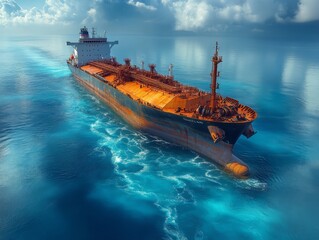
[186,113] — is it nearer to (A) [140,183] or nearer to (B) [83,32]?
(A) [140,183]

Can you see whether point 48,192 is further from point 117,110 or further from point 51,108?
point 51,108

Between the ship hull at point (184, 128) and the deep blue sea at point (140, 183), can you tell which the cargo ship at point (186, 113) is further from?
the deep blue sea at point (140, 183)

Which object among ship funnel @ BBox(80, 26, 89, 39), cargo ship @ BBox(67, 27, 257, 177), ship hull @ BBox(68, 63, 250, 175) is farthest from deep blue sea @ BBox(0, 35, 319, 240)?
ship funnel @ BBox(80, 26, 89, 39)

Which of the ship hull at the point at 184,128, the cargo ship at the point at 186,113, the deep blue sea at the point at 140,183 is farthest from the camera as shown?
the ship hull at the point at 184,128

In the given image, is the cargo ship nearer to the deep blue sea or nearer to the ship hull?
the ship hull

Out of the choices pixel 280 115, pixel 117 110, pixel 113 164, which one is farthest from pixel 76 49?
pixel 280 115

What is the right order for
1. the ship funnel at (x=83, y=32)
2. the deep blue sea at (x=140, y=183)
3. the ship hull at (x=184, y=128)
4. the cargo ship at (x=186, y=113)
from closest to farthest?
the deep blue sea at (x=140, y=183) < the cargo ship at (x=186, y=113) < the ship hull at (x=184, y=128) < the ship funnel at (x=83, y=32)

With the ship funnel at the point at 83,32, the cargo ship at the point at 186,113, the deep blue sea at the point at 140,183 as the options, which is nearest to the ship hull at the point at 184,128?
the cargo ship at the point at 186,113

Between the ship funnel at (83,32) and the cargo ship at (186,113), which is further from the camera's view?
the ship funnel at (83,32)
